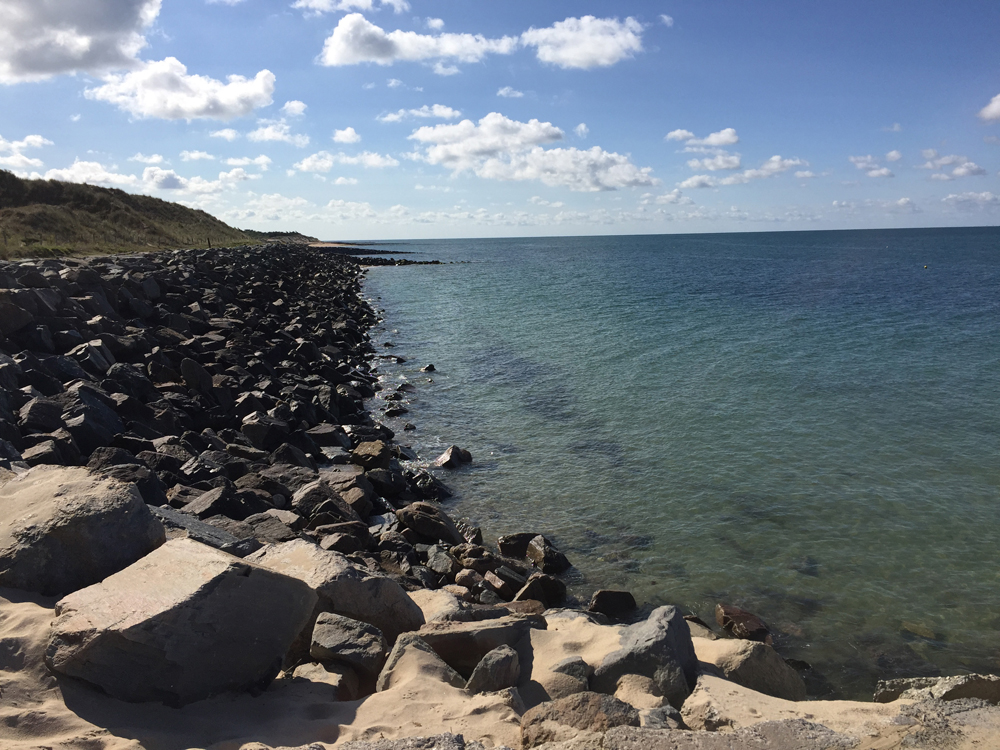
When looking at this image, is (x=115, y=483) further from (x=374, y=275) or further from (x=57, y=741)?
(x=374, y=275)

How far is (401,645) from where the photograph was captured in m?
5.13

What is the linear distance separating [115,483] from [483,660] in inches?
130

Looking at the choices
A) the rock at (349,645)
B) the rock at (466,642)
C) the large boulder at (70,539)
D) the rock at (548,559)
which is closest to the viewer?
the large boulder at (70,539)

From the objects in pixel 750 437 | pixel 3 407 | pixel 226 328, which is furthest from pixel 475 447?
pixel 226 328

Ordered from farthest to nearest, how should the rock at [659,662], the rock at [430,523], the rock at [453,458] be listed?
the rock at [453,458], the rock at [430,523], the rock at [659,662]

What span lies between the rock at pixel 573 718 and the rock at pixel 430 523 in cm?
542

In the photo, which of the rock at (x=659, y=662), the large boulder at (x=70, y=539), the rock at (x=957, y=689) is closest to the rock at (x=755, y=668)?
the rock at (x=659, y=662)

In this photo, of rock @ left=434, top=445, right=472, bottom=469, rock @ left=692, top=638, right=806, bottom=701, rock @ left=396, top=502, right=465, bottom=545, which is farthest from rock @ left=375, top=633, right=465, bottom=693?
rock @ left=434, top=445, right=472, bottom=469

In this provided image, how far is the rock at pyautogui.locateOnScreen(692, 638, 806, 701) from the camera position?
5.77 m

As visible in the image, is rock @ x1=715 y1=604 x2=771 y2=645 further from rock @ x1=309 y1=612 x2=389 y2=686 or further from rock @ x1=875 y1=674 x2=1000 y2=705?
rock @ x1=309 y1=612 x2=389 y2=686

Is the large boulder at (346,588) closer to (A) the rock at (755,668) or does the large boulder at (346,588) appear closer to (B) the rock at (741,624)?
(A) the rock at (755,668)

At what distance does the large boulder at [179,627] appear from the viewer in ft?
13.1

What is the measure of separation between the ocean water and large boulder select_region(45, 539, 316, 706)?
5.30 meters

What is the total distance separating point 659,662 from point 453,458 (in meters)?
8.54
